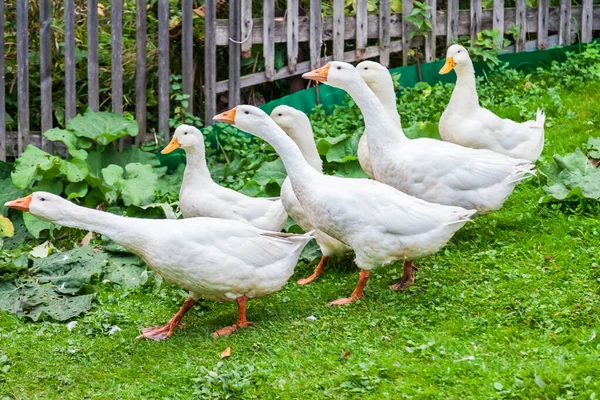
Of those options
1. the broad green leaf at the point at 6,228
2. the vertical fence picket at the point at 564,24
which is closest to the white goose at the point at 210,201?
the broad green leaf at the point at 6,228

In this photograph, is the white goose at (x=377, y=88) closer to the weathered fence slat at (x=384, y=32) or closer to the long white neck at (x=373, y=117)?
the long white neck at (x=373, y=117)

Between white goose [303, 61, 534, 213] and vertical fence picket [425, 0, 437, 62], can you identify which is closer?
white goose [303, 61, 534, 213]

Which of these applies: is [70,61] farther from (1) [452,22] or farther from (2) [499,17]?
(2) [499,17]

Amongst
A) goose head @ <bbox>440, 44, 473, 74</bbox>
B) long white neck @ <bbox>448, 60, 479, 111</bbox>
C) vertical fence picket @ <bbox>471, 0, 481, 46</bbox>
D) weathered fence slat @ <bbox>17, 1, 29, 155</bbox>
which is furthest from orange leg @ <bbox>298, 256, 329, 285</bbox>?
vertical fence picket @ <bbox>471, 0, 481, 46</bbox>

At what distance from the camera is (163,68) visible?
30.3 ft

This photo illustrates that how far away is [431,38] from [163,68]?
133 inches

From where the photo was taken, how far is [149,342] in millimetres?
6195

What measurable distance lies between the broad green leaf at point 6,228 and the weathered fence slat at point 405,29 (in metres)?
5.02

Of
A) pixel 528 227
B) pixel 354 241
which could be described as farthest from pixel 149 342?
pixel 528 227

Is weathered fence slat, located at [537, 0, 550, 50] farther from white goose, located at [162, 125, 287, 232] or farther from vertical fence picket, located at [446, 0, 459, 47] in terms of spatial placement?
white goose, located at [162, 125, 287, 232]

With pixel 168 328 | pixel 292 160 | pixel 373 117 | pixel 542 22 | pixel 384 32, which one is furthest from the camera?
pixel 542 22

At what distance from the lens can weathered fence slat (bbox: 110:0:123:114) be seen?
8875 mm

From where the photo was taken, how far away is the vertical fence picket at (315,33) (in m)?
10.1

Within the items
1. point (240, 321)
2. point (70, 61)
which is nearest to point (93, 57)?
point (70, 61)
